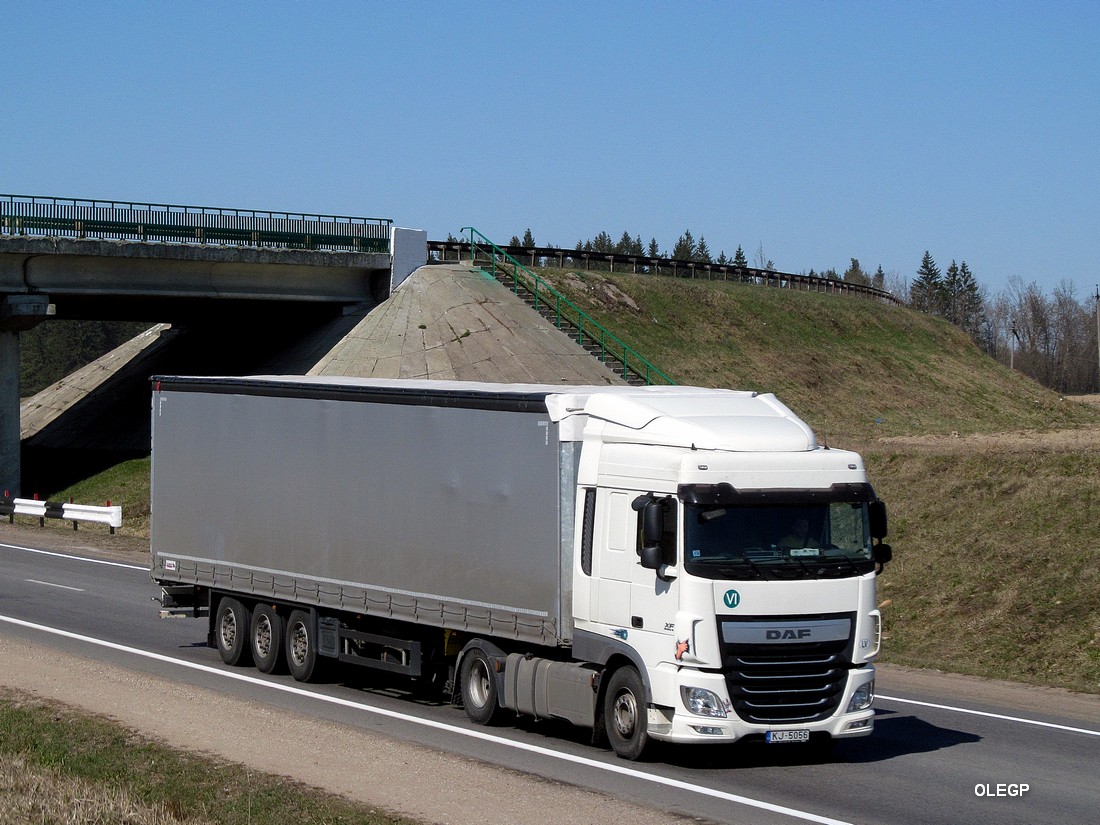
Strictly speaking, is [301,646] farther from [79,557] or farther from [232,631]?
[79,557]

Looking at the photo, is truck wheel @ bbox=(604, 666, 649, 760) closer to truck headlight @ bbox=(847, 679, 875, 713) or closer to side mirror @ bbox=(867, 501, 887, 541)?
truck headlight @ bbox=(847, 679, 875, 713)

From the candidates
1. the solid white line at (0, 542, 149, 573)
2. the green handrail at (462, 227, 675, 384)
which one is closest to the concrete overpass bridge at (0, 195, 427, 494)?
the green handrail at (462, 227, 675, 384)

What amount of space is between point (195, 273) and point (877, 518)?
114 ft

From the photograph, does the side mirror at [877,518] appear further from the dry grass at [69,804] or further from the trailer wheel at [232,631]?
the trailer wheel at [232,631]

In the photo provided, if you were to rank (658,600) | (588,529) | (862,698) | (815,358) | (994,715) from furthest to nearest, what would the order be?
1. (815,358)
2. (994,715)
3. (588,529)
4. (862,698)
5. (658,600)

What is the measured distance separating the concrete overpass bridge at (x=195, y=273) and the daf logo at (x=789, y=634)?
1327 inches

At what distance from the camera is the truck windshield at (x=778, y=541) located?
38.9ft

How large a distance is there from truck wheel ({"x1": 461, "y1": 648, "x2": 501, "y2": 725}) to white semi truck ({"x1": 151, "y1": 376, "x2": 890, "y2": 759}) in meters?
0.02

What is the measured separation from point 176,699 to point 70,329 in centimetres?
10807

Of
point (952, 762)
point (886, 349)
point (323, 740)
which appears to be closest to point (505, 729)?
point (323, 740)

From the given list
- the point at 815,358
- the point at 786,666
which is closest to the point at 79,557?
the point at 786,666

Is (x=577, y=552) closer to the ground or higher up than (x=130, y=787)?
higher up

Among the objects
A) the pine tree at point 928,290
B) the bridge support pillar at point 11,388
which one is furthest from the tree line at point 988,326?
the bridge support pillar at point 11,388

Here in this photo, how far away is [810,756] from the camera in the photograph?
12898 millimetres
